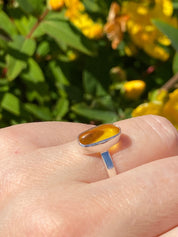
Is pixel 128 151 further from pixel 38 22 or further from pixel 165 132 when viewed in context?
pixel 38 22

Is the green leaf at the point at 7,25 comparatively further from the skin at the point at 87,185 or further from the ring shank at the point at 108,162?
the ring shank at the point at 108,162

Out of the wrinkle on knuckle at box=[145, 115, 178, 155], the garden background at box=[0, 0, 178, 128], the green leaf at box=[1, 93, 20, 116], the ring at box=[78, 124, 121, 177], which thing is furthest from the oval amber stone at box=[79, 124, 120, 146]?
the green leaf at box=[1, 93, 20, 116]

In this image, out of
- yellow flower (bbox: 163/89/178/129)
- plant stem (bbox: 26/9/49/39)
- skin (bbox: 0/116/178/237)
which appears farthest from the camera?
plant stem (bbox: 26/9/49/39)

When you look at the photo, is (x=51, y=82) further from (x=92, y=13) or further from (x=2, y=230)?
(x=2, y=230)

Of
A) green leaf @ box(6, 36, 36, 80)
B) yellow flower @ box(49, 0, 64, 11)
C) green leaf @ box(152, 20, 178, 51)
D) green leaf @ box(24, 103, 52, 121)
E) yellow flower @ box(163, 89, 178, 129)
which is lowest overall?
green leaf @ box(24, 103, 52, 121)

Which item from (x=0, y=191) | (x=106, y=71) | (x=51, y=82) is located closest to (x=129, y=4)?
(x=106, y=71)

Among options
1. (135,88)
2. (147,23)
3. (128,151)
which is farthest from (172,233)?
(147,23)

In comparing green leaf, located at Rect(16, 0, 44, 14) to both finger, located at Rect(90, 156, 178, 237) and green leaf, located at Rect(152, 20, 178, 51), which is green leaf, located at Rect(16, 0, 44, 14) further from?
finger, located at Rect(90, 156, 178, 237)
